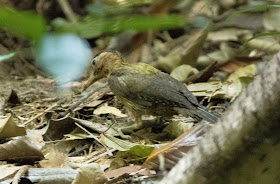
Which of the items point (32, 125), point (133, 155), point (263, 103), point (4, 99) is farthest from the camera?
point (4, 99)

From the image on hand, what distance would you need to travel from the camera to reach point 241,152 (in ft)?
4.50

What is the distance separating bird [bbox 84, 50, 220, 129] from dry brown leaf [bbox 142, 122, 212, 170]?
66cm

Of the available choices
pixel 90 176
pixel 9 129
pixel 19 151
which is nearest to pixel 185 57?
pixel 9 129

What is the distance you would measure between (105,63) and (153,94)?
79 centimetres

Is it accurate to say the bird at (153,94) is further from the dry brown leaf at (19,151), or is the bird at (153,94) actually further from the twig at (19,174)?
the twig at (19,174)

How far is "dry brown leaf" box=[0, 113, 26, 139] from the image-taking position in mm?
2967

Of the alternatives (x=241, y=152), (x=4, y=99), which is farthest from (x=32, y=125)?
(x=241, y=152)

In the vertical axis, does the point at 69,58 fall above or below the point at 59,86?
above

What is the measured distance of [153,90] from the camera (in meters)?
3.35

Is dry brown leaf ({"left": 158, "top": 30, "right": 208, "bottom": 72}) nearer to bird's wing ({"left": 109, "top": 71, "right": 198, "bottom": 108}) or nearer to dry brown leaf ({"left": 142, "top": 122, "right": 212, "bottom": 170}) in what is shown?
bird's wing ({"left": 109, "top": 71, "right": 198, "bottom": 108})

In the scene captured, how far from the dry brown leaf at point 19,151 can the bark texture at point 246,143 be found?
55.6 inches

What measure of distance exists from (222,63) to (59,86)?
180 cm

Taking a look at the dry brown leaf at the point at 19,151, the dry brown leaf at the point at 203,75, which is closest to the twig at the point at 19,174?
the dry brown leaf at the point at 19,151

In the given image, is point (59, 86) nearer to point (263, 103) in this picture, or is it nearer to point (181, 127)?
point (181, 127)
